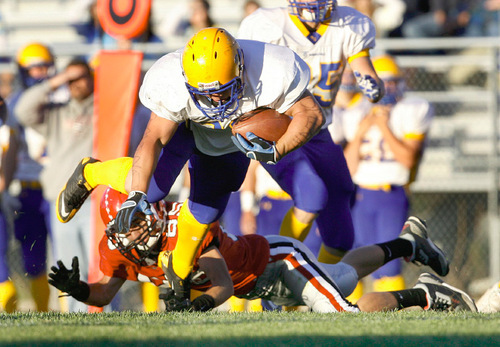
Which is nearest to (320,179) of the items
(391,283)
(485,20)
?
(391,283)

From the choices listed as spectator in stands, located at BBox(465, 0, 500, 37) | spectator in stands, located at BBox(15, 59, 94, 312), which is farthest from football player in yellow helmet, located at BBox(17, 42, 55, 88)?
spectator in stands, located at BBox(465, 0, 500, 37)

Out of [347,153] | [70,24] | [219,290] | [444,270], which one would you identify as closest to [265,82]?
[219,290]

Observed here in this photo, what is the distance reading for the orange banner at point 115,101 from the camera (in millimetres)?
6145

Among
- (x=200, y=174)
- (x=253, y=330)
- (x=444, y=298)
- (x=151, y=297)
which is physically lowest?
(x=151, y=297)

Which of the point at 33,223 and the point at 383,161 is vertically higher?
the point at 383,161

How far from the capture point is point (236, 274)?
15.5 ft

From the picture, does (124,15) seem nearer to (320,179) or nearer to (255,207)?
(255,207)

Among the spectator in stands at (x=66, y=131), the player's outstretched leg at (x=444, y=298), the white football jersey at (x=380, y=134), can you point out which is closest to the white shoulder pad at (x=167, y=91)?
the player's outstretched leg at (x=444, y=298)

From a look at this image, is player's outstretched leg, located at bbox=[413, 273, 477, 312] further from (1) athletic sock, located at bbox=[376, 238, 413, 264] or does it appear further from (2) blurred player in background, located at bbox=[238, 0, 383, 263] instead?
(2) blurred player in background, located at bbox=[238, 0, 383, 263]

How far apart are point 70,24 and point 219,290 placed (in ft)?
18.2

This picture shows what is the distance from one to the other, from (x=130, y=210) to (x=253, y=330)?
937 mm

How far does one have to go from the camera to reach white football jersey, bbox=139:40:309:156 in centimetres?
407

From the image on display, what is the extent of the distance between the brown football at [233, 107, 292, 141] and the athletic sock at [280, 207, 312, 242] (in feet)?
4.39

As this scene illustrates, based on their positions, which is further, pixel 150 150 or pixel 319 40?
pixel 319 40
